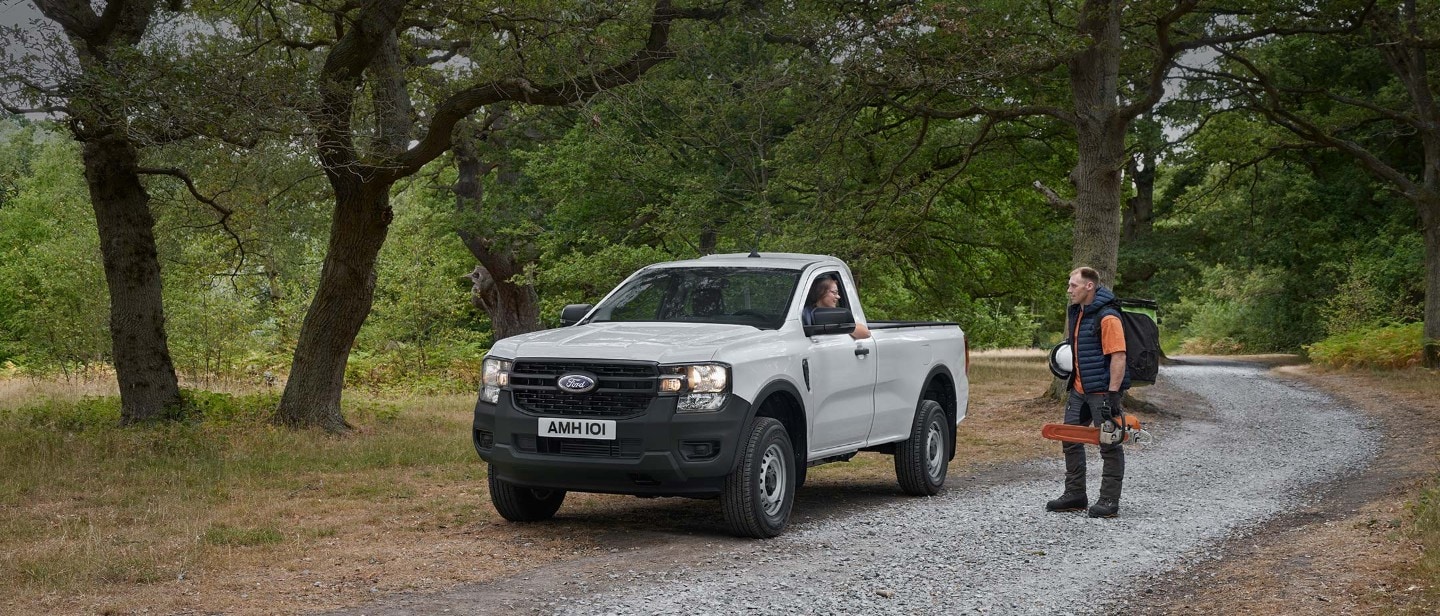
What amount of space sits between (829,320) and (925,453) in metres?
2.28

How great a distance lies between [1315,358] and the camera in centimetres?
3378

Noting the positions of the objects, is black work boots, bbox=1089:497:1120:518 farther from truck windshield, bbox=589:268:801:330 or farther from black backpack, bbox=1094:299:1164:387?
truck windshield, bbox=589:268:801:330

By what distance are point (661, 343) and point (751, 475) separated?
1.06 meters

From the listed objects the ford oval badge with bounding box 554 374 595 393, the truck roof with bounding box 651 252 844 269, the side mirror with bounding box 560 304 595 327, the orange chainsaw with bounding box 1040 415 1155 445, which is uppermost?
the truck roof with bounding box 651 252 844 269

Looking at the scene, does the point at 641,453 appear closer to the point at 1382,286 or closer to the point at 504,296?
the point at 504,296

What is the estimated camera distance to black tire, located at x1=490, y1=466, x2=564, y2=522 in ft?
29.7

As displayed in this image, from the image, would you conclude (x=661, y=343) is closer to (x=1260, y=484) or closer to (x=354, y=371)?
(x=1260, y=484)

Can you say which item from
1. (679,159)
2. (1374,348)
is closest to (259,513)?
(679,159)

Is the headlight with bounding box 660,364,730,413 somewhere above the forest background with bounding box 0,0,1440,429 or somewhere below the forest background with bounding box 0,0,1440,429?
below

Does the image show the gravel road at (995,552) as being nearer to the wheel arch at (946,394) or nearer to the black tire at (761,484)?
the black tire at (761,484)

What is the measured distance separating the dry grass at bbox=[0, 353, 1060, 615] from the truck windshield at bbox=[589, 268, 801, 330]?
1.57 metres

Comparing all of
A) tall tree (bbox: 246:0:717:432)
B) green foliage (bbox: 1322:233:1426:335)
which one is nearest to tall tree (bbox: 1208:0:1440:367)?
green foliage (bbox: 1322:233:1426:335)

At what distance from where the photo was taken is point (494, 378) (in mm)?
8656

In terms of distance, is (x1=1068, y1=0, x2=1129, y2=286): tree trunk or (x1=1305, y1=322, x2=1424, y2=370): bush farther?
(x1=1305, y1=322, x2=1424, y2=370): bush
